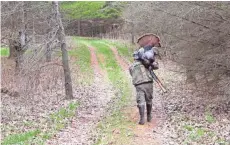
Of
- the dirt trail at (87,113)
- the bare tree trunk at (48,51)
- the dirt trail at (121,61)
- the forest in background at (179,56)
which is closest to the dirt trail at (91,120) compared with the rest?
the dirt trail at (87,113)

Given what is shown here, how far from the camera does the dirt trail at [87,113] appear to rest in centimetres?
1082

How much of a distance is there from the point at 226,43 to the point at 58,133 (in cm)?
546

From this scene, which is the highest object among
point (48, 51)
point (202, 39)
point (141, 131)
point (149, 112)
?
point (202, 39)

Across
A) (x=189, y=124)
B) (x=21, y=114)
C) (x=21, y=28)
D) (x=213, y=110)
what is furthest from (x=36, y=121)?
(x=21, y=28)

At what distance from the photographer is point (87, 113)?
14914mm

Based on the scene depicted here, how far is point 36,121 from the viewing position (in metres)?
13.0

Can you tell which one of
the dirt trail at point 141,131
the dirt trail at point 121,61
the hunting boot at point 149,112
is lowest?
the dirt trail at point 141,131

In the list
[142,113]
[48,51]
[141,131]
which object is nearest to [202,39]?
[142,113]

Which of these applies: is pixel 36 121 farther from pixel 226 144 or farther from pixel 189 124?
pixel 226 144

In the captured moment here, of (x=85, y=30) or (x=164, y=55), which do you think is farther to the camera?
(x=85, y=30)

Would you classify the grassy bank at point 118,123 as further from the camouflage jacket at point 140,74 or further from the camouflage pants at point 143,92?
the camouflage jacket at point 140,74

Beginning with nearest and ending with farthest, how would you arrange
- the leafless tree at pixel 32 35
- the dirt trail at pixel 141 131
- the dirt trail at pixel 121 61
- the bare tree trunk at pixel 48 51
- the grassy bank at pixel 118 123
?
the dirt trail at pixel 141 131 → the grassy bank at pixel 118 123 → the leafless tree at pixel 32 35 → the bare tree trunk at pixel 48 51 → the dirt trail at pixel 121 61

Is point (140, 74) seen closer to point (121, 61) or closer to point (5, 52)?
point (121, 61)

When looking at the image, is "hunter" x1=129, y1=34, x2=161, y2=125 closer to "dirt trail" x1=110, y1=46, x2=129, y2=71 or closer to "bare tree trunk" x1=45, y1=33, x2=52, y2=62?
"bare tree trunk" x1=45, y1=33, x2=52, y2=62
